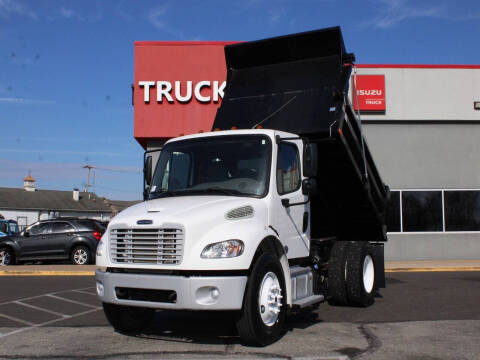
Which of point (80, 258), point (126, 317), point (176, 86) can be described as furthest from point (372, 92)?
point (126, 317)

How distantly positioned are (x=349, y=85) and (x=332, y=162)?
3.98ft

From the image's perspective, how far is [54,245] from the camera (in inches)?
767

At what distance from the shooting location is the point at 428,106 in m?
20.3

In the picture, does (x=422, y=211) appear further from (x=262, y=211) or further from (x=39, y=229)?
(x=262, y=211)

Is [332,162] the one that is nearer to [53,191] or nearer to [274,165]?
[274,165]

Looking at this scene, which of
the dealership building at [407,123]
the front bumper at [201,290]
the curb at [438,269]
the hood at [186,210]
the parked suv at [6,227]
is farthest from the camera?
the parked suv at [6,227]

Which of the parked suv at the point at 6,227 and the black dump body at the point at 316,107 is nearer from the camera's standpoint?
the black dump body at the point at 316,107

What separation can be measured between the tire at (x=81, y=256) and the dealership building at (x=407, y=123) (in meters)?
4.44

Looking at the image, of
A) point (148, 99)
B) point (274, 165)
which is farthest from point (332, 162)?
point (148, 99)

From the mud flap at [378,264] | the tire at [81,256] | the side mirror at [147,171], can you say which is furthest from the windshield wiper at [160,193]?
the tire at [81,256]

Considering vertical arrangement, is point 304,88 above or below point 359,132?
above

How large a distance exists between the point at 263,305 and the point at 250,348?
0.48 meters

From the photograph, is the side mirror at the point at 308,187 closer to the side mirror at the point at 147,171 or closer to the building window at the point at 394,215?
the side mirror at the point at 147,171

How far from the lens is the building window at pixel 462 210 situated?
20.5 m
